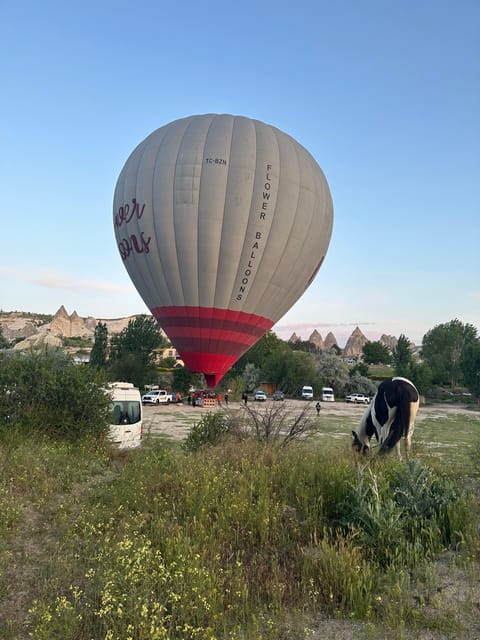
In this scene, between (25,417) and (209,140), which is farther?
(209,140)

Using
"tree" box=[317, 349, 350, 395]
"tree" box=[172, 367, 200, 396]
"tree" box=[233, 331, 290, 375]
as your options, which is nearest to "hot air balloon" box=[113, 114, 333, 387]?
"tree" box=[172, 367, 200, 396]

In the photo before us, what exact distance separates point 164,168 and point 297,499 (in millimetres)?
18554

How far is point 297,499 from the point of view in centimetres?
648

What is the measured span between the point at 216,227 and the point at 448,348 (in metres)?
86.7

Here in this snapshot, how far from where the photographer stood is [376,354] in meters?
133

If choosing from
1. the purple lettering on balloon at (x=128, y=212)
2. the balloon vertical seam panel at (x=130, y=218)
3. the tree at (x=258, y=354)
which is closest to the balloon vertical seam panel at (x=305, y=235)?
Result: the balloon vertical seam panel at (x=130, y=218)

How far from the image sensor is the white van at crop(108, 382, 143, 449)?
13.8 m

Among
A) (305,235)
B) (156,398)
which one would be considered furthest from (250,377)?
(305,235)

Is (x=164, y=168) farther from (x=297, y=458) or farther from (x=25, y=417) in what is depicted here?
(x=297, y=458)

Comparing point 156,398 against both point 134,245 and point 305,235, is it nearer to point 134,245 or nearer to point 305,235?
point 134,245

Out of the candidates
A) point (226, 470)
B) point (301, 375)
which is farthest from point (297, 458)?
point (301, 375)

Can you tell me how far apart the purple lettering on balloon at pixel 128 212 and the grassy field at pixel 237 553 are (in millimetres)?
15720

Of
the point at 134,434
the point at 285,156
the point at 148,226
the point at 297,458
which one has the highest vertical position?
A: the point at 285,156

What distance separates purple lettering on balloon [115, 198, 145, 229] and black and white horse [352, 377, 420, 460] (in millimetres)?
14915
